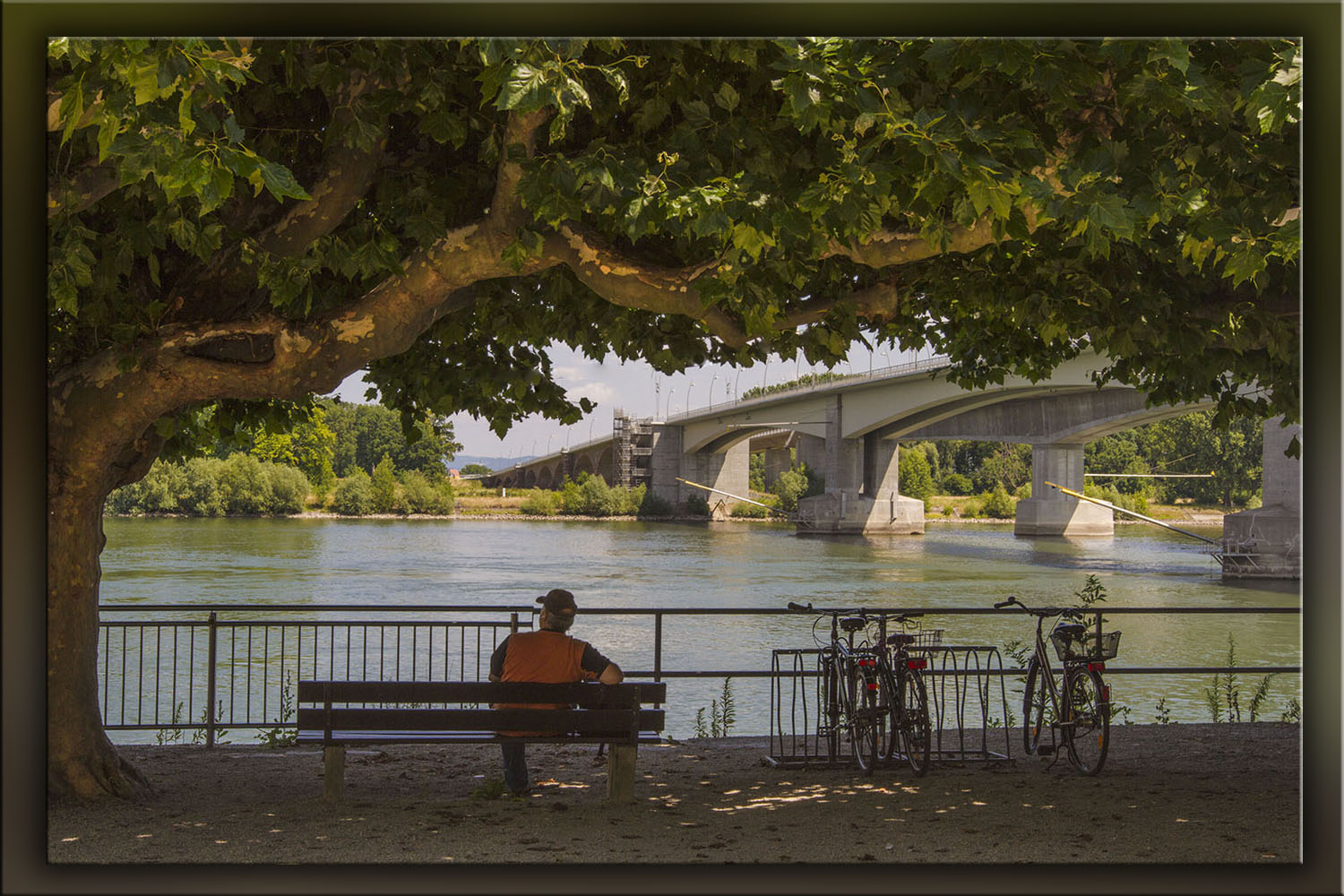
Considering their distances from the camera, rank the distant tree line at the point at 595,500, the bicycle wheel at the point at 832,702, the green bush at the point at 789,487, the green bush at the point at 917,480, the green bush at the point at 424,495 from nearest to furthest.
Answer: the bicycle wheel at the point at 832,702 → the distant tree line at the point at 595,500 → the green bush at the point at 424,495 → the green bush at the point at 789,487 → the green bush at the point at 917,480

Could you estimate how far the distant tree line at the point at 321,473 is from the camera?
1390 centimetres

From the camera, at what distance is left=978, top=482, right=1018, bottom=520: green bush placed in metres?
41.8

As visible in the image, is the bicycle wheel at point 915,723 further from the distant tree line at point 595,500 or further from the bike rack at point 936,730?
the distant tree line at point 595,500

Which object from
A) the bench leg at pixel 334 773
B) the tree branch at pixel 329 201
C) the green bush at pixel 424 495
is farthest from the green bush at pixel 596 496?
the tree branch at pixel 329 201

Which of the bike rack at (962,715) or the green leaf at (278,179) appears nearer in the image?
the green leaf at (278,179)

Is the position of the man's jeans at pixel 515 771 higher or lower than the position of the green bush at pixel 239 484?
lower

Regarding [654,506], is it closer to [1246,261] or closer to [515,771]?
[515,771]

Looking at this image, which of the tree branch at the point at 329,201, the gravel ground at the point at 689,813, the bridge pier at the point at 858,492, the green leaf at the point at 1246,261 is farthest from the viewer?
the bridge pier at the point at 858,492

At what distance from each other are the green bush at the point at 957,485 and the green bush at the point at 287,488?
23373 millimetres

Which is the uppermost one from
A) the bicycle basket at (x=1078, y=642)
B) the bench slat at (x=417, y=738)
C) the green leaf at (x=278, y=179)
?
the green leaf at (x=278, y=179)

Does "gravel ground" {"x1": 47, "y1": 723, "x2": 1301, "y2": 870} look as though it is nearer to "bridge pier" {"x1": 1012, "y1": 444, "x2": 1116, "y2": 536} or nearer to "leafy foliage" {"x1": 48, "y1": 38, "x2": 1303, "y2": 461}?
"leafy foliage" {"x1": 48, "y1": 38, "x2": 1303, "y2": 461}

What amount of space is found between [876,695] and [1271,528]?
72.5 ft

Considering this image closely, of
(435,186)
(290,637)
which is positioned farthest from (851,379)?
(435,186)
